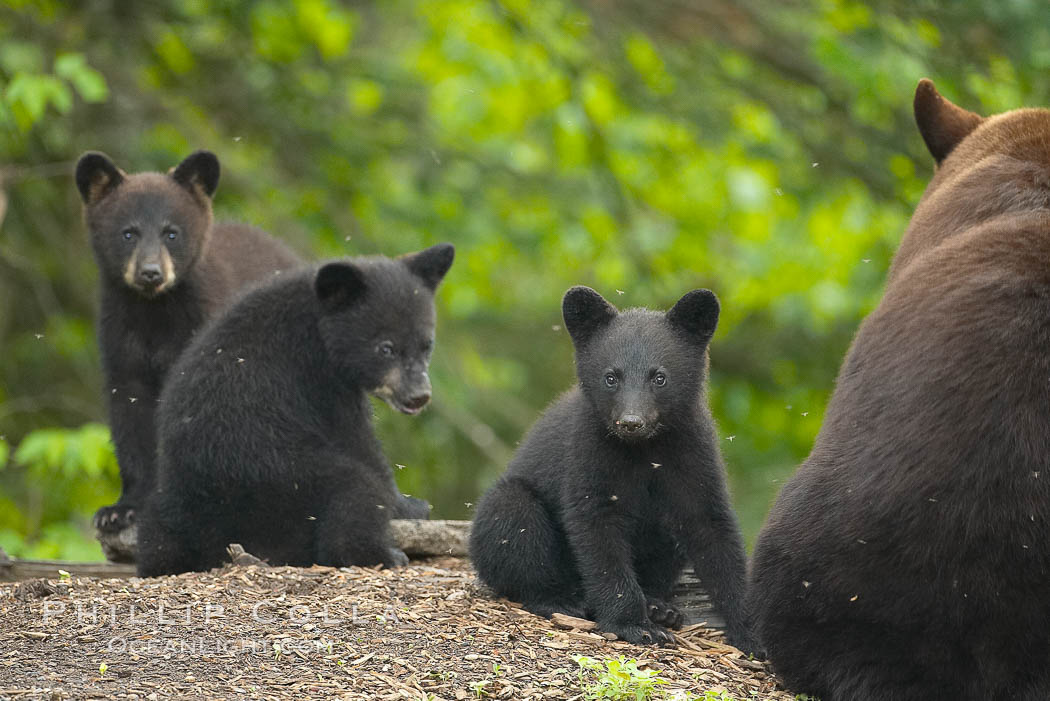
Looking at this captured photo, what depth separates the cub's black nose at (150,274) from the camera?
8.01m

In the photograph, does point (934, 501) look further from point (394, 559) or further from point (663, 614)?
point (394, 559)

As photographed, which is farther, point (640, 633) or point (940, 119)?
point (940, 119)

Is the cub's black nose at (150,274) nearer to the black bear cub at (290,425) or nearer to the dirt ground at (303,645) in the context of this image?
the black bear cub at (290,425)

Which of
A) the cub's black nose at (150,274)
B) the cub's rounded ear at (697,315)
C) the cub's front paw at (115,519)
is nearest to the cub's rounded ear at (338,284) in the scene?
the cub's black nose at (150,274)

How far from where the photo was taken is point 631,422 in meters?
5.33

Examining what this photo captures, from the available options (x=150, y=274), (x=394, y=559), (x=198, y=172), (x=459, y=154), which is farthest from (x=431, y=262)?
(x=459, y=154)

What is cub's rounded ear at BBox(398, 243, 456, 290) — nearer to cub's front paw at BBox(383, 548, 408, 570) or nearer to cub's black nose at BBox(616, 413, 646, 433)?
cub's front paw at BBox(383, 548, 408, 570)

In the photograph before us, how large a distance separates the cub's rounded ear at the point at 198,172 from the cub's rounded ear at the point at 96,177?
0.39 meters

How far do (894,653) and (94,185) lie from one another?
615 centimetres

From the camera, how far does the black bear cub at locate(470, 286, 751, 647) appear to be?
18.0ft

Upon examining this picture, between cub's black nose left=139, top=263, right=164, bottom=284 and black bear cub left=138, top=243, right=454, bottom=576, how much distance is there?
78 cm

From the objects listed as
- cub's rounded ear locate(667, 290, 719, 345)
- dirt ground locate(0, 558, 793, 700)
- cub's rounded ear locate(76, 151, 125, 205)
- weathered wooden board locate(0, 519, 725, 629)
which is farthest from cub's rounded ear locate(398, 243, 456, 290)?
cub's rounded ear locate(667, 290, 719, 345)

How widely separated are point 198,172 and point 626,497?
4.70m

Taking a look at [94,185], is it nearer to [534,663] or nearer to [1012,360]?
[534,663]
